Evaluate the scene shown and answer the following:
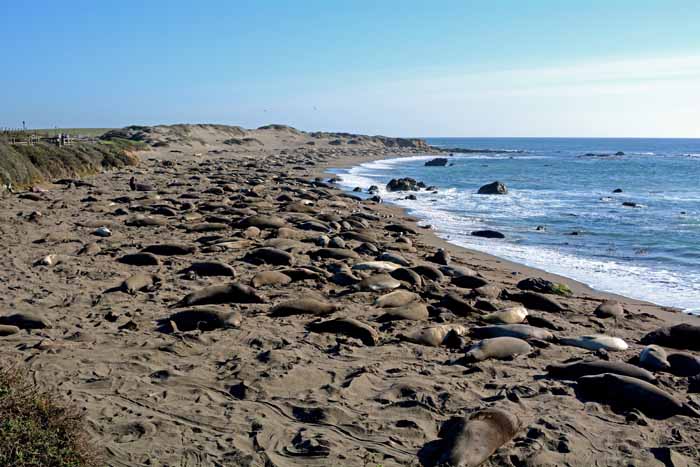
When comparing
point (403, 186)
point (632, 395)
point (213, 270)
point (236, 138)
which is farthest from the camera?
point (236, 138)

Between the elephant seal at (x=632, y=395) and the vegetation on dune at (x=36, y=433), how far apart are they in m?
4.37

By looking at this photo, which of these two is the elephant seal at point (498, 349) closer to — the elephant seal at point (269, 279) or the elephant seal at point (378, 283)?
the elephant seal at point (378, 283)

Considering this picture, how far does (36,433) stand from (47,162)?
84.1 feet

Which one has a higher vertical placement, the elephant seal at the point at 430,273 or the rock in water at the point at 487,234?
the elephant seal at the point at 430,273

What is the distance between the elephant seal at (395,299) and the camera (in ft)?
28.7

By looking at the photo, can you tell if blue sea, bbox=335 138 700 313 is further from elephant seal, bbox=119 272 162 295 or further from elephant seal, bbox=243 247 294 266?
elephant seal, bbox=119 272 162 295

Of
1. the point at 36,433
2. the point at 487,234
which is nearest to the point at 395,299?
the point at 36,433

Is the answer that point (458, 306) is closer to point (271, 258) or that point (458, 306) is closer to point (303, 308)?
point (303, 308)

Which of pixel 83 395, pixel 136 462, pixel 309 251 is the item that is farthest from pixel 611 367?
pixel 309 251

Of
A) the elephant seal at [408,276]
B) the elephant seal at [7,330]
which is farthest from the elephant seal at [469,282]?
the elephant seal at [7,330]

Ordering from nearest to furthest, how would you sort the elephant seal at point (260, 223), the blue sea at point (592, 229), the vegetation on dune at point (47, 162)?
the blue sea at point (592, 229), the elephant seal at point (260, 223), the vegetation on dune at point (47, 162)

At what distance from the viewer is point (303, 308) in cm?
815

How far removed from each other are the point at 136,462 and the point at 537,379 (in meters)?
3.90

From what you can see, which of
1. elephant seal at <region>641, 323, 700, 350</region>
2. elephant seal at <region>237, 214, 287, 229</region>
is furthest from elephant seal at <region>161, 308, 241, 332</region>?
elephant seal at <region>237, 214, 287, 229</region>
